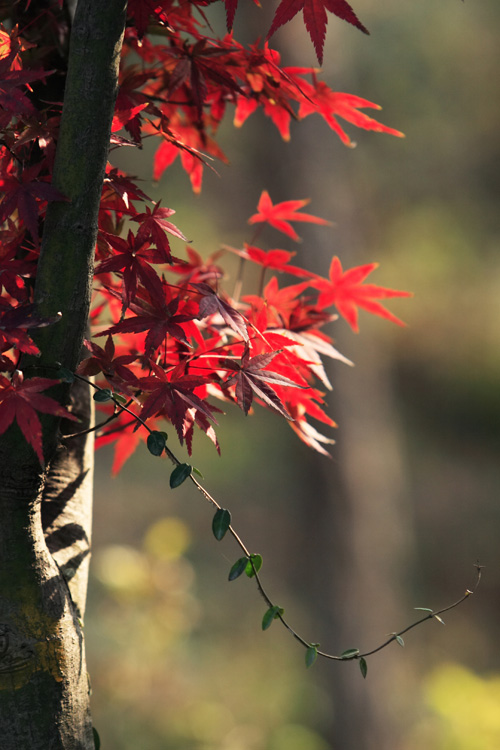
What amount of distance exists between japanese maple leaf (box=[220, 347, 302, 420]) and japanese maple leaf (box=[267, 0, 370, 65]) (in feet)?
0.90

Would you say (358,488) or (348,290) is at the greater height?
(348,290)

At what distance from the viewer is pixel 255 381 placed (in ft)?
2.00

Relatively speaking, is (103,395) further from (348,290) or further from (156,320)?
(348,290)

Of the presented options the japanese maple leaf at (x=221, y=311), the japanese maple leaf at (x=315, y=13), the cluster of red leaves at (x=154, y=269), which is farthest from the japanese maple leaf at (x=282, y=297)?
the japanese maple leaf at (x=315, y=13)

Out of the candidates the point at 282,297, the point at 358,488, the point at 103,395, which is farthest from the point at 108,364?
the point at 358,488

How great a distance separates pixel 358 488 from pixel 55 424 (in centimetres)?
213

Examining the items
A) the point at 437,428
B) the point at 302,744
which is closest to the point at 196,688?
the point at 302,744

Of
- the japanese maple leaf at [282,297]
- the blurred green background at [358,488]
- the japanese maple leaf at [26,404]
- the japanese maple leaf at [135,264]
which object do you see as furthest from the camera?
the blurred green background at [358,488]

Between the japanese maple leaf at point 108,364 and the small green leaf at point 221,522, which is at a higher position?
the japanese maple leaf at point 108,364

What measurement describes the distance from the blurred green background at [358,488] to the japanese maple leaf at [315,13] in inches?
41.6

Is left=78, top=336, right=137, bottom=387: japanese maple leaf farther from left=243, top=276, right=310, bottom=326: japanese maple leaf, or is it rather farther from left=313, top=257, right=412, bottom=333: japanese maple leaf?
left=313, top=257, right=412, bottom=333: japanese maple leaf

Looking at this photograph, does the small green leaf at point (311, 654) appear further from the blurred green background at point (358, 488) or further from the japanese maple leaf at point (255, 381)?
the blurred green background at point (358, 488)

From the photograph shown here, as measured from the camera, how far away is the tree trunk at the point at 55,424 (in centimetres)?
57

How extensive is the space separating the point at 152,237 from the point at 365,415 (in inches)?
85.0
